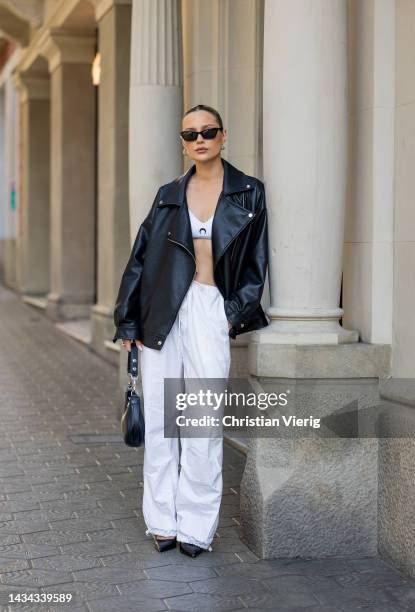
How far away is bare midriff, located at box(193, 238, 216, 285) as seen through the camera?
4812mm

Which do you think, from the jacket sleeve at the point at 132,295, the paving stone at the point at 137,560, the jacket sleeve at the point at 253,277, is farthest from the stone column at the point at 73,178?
the paving stone at the point at 137,560

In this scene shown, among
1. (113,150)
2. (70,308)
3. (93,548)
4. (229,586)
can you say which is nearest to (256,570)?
(229,586)

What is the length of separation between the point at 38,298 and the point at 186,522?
624 inches

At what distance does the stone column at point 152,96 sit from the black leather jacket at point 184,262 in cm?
235

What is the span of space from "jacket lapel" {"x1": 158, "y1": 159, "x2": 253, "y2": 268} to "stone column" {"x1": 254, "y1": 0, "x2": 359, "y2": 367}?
28 cm

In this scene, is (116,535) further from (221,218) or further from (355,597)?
(221,218)

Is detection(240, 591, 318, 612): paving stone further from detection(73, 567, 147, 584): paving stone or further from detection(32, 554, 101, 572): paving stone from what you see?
detection(32, 554, 101, 572): paving stone

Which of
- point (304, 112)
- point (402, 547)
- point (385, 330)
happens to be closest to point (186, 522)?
point (402, 547)

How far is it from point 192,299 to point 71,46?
12.0 metres

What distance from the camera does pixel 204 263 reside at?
4.81 meters

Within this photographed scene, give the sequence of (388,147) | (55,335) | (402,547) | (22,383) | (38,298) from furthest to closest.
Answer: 1. (38,298)
2. (55,335)
3. (22,383)
4. (388,147)
5. (402,547)

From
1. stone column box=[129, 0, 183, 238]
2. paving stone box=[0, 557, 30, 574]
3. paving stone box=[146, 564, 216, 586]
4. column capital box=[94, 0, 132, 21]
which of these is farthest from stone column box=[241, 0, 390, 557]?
column capital box=[94, 0, 132, 21]

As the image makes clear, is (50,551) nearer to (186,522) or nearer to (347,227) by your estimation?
(186,522)

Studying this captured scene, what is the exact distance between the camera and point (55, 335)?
1512 cm
